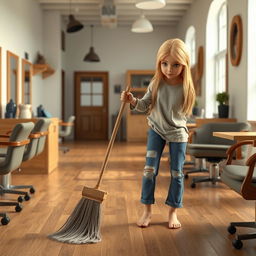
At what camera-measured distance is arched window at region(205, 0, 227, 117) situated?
7.95 m

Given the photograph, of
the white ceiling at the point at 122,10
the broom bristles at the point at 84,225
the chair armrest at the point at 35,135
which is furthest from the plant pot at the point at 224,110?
the broom bristles at the point at 84,225

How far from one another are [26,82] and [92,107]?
4.63 metres

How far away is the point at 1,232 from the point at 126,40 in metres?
10.4

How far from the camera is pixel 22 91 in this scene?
7.89 metres

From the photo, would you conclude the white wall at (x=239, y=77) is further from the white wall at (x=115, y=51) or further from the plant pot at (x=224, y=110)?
the white wall at (x=115, y=51)

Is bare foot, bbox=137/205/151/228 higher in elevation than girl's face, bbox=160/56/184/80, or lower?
lower

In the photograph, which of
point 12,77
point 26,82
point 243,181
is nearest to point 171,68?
point 243,181

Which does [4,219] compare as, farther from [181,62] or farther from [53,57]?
[53,57]

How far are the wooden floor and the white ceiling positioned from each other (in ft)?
18.3

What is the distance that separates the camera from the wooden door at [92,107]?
41.9 feet

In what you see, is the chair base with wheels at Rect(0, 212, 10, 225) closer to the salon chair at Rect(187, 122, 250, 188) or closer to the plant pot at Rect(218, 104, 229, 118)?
the salon chair at Rect(187, 122, 250, 188)

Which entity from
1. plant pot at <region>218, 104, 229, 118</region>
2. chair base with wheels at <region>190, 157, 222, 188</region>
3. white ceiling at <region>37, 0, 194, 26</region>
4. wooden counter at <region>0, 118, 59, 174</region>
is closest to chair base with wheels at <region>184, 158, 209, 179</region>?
chair base with wheels at <region>190, 157, 222, 188</region>

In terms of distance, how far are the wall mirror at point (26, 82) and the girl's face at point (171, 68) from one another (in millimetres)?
5442

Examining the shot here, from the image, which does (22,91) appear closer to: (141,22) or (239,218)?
(141,22)
